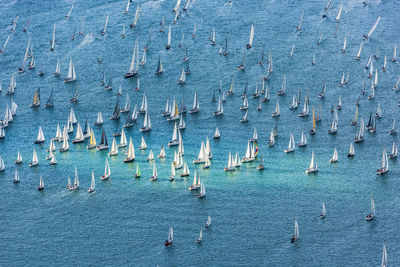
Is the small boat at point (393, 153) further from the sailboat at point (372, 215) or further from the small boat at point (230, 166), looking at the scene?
the small boat at point (230, 166)

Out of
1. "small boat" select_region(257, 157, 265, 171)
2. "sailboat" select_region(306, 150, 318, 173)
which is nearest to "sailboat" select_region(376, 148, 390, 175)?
"sailboat" select_region(306, 150, 318, 173)

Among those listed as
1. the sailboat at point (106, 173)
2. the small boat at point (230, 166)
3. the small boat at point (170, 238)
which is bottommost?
the small boat at point (170, 238)

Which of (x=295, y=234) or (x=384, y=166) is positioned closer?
(x=295, y=234)

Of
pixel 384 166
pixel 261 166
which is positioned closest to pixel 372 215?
pixel 384 166

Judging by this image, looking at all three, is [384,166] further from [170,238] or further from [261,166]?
[170,238]

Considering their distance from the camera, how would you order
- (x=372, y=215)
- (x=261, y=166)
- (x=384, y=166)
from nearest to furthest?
(x=372, y=215) < (x=384, y=166) < (x=261, y=166)

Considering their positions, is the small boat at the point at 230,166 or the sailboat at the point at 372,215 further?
the small boat at the point at 230,166

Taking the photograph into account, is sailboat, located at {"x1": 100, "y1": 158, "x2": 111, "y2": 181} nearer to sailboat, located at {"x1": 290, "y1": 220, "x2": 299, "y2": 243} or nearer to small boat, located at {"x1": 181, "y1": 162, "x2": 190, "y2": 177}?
small boat, located at {"x1": 181, "y1": 162, "x2": 190, "y2": 177}

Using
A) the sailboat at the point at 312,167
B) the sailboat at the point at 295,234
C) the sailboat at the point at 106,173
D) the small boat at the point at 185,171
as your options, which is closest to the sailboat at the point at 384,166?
the sailboat at the point at 312,167

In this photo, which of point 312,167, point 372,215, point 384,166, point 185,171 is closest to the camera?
point 372,215

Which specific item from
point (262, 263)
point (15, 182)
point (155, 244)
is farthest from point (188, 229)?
point (15, 182)

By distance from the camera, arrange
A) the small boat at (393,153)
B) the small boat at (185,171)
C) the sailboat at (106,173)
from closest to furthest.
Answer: the small boat at (185,171), the sailboat at (106,173), the small boat at (393,153)

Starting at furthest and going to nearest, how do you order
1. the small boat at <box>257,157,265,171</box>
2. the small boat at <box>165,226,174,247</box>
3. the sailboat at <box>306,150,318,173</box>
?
the small boat at <box>257,157,265,171</box>, the sailboat at <box>306,150,318,173</box>, the small boat at <box>165,226,174,247</box>
